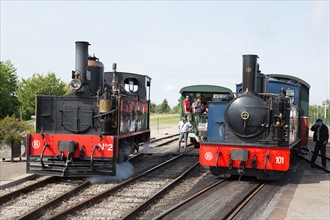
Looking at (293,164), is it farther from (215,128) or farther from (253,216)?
(253,216)

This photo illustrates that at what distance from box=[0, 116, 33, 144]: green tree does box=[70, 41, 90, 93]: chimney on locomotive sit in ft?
11.3

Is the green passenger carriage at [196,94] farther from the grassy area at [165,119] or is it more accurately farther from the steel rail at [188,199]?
the grassy area at [165,119]

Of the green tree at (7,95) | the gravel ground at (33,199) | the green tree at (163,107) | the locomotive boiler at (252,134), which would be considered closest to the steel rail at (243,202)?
the locomotive boiler at (252,134)

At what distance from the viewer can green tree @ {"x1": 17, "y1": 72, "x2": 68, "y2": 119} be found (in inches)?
1896

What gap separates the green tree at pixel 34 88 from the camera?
158 feet

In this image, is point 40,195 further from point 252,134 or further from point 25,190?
point 252,134

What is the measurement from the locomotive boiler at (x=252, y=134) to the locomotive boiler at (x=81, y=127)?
2.22 m

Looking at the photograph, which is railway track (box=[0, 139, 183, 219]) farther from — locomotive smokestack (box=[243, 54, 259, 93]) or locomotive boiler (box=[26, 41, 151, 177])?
locomotive smokestack (box=[243, 54, 259, 93])

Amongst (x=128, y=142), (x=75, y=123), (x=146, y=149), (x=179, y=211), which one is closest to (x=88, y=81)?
(x=75, y=123)

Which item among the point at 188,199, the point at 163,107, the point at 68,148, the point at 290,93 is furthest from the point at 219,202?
the point at 163,107

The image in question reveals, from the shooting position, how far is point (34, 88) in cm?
4975

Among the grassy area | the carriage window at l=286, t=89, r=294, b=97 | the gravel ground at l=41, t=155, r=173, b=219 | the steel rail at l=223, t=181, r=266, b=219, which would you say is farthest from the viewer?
the grassy area

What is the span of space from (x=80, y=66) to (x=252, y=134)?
14.2 ft

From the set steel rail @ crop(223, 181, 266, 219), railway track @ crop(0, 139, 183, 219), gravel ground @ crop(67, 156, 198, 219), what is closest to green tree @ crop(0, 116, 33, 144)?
railway track @ crop(0, 139, 183, 219)
